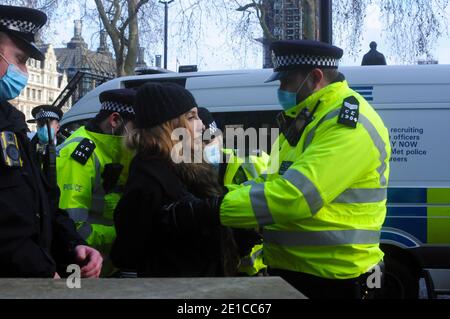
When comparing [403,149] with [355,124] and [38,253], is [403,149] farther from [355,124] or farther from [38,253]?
[38,253]

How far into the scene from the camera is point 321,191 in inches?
94.3

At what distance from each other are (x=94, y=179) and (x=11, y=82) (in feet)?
4.10

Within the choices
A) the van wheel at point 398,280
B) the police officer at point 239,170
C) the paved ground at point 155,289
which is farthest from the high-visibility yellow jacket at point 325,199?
the van wheel at point 398,280

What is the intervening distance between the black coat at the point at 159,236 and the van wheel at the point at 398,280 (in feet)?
10.8

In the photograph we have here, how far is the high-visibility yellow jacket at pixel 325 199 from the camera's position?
2.41 metres

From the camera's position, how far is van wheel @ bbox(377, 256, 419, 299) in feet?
18.1

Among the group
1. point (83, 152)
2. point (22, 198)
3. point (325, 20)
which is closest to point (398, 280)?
point (83, 152)

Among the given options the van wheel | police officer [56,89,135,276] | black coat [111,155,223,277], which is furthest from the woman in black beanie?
the van wheel

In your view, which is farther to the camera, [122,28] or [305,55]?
[122,28]

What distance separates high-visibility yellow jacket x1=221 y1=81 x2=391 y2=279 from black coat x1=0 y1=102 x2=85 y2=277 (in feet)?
2.30

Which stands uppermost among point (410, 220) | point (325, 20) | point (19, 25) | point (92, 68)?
point (92, 68)

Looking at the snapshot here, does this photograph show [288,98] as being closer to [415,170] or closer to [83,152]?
[83,152]

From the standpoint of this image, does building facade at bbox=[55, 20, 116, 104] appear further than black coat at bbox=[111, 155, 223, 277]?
Yes

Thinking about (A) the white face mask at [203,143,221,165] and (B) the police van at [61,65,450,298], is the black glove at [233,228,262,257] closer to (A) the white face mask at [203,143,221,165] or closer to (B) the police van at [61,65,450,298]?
(A) the white face mask at [203,143,221,165]
